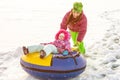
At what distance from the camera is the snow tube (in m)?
4.36

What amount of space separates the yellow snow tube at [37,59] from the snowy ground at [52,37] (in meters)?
0.35

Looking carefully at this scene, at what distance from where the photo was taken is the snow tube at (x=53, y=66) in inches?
172

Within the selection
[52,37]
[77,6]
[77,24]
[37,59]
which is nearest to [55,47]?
[37,59]

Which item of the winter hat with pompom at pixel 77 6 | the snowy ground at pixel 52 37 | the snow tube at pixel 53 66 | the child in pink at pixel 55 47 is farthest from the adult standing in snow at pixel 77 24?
the snow tube at pixel 53 66

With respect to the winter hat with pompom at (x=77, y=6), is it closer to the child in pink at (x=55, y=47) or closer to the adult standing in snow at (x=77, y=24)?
the adult standing in snow at (x=77, y=24)

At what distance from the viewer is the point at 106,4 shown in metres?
13.2

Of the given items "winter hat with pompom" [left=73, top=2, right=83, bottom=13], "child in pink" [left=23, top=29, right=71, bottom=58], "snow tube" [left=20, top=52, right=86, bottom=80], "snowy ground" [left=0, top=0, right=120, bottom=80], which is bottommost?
"snowy ground" [left=0, top=0, right=120, bottom=80]

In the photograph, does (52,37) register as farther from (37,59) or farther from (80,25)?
(37,59)

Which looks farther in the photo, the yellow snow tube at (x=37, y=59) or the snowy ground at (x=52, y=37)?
the snowy ground at (x=52, y=37)

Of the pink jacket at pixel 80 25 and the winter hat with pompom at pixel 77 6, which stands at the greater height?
the winter hat with pompom at pixel 77 6

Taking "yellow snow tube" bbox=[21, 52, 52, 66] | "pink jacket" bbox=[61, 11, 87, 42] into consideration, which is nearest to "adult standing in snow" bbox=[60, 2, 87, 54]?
"pink jacket" bbox=[61, 11, 87, 42]

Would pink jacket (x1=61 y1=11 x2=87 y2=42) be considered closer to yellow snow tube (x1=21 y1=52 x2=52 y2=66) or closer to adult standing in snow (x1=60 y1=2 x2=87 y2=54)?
adult standing in snow (x1=60 y1=2 x2=87 y2=54)

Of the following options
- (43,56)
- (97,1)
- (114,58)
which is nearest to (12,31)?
(114,58)

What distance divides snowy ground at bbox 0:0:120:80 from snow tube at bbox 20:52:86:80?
0.30 metres
